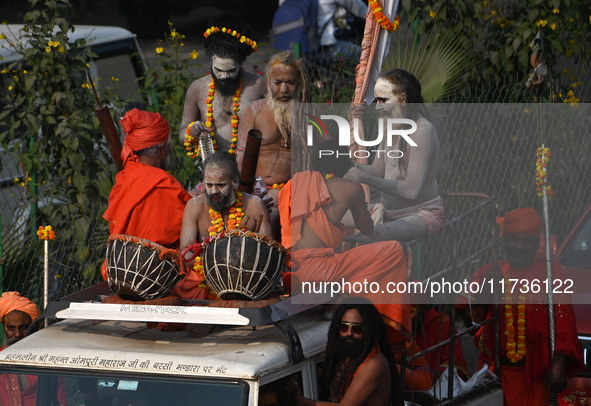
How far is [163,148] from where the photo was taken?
5.52 m

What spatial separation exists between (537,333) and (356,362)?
209 cm

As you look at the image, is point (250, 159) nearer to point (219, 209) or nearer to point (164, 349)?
point (219, 209)

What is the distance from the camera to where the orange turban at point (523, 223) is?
6.11 meters

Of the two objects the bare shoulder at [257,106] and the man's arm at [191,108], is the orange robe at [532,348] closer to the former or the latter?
the bare shoulder at [257,106]

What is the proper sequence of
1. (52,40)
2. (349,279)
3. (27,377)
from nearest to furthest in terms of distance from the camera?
1. (27,377)
2. (349,279)
3. (52,40)

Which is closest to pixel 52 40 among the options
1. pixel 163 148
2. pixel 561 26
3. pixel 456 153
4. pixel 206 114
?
pixel 206 114

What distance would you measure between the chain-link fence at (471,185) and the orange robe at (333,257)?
2.13 m

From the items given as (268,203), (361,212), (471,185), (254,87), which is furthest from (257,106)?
(471,185)

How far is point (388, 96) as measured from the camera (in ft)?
21.3

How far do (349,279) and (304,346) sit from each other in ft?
2.96

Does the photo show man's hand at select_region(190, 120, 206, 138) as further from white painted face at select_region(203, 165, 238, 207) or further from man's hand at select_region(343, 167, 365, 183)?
white painted face at select_region(203, 165, 238, 207)

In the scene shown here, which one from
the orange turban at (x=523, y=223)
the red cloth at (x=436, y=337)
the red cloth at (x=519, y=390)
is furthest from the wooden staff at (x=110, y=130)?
the red cloth at (x=519, y=390)

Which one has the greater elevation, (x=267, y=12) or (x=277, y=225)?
(x=267, y=12)

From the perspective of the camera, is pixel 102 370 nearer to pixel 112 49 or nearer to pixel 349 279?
pixel 349 279
